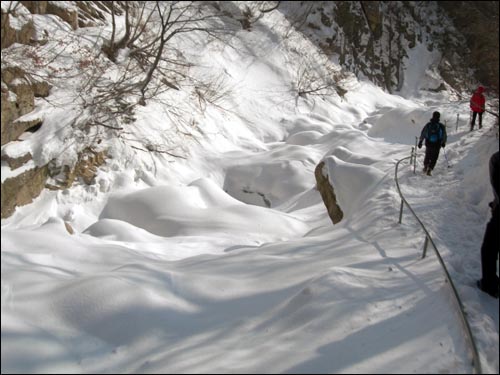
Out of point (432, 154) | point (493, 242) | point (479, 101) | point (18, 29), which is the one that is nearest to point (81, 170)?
point (18, 29)

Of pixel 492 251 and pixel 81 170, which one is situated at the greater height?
pixel 492 251

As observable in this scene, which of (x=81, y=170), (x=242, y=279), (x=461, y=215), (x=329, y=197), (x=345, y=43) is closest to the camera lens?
(x=242, y=279)

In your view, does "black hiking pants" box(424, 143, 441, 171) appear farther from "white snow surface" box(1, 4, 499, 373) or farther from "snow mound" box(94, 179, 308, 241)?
"snow mound" box(94, 179, 308, 241)

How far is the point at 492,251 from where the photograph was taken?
3.54 meters

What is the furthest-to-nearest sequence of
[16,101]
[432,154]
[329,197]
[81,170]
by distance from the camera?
[81,170]
[329,197]
[16,101]
[432,154]

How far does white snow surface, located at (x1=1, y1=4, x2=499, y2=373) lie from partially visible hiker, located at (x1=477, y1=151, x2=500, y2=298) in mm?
209

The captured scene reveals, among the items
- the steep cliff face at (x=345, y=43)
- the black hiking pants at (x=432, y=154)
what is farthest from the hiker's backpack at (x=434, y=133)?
the steep cliff face at (x=345, y=43)

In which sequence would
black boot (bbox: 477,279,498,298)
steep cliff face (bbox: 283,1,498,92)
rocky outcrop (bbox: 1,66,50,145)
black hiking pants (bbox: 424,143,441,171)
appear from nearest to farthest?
black boot (bbox: 477,279,498,298) < black hiking pants (bbox: 424,143,441,171) < rocky outcrop (bbox: 1,66,50,145) < steep cliff face (bbox: 283,1,498,92)

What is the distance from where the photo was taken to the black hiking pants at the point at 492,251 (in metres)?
3.51

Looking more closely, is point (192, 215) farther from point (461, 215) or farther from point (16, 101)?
point (461, 215)

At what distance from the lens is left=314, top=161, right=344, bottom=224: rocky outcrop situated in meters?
8.55

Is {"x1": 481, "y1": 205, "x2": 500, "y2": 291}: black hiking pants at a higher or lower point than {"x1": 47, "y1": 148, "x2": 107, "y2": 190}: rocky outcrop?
higher

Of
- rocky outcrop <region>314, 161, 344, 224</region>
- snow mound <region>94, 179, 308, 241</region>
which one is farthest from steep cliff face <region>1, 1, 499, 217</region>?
rocky outcrop <region>314, 161, 344, 224</region>

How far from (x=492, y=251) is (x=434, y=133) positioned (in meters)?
5.48
